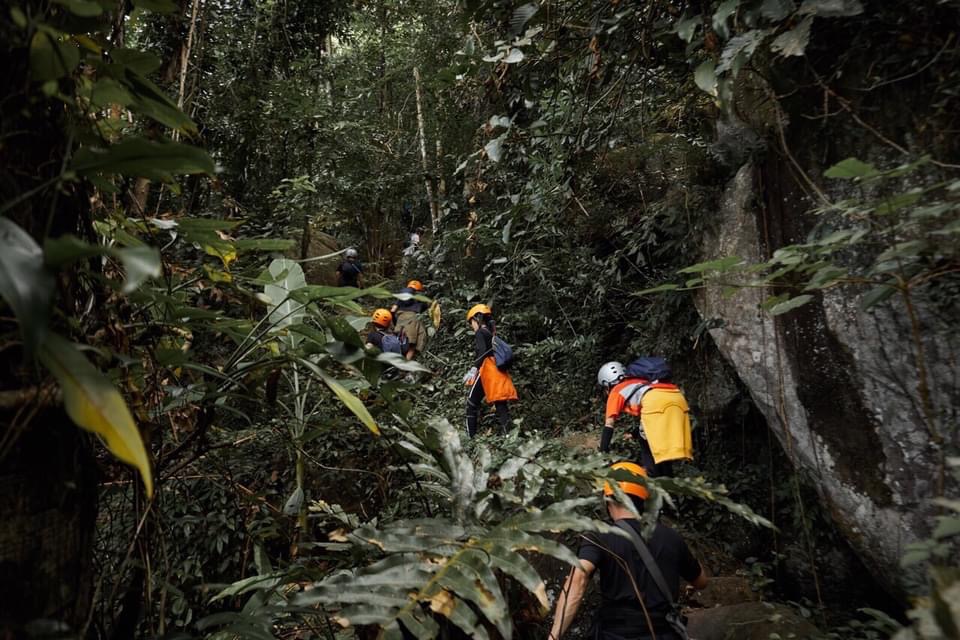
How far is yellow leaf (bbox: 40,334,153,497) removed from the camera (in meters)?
0.69

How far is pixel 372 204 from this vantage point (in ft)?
39.9

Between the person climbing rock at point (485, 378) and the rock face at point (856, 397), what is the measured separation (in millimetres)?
2963

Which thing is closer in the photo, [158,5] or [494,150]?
[158,5]

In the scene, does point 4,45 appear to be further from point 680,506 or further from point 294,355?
point 680,506

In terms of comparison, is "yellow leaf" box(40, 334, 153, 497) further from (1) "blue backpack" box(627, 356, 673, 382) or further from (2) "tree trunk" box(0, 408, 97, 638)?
(1) "blue backpack" box(627, 356, 673, 382)

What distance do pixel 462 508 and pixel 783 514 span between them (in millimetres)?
4635

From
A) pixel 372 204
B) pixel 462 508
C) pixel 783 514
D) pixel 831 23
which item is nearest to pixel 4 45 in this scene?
pixel 462 508

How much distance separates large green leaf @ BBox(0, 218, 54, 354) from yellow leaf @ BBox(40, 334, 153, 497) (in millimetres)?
76

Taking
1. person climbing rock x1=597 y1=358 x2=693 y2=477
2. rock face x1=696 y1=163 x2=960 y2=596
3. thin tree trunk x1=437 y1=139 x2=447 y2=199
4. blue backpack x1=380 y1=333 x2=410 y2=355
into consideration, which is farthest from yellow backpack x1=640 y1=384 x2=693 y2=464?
thin tree trunk x1=437 y1=139 x2=447 y2=199

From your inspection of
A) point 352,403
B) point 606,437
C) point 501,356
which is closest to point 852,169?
point 352,403

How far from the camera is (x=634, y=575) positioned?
2.52m

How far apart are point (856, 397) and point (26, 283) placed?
12.1 ft

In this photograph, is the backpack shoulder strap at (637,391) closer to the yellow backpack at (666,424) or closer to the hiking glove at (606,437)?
the yellow backpack at (666,424)

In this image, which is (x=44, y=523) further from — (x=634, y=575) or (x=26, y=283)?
(x=634, y=575)
